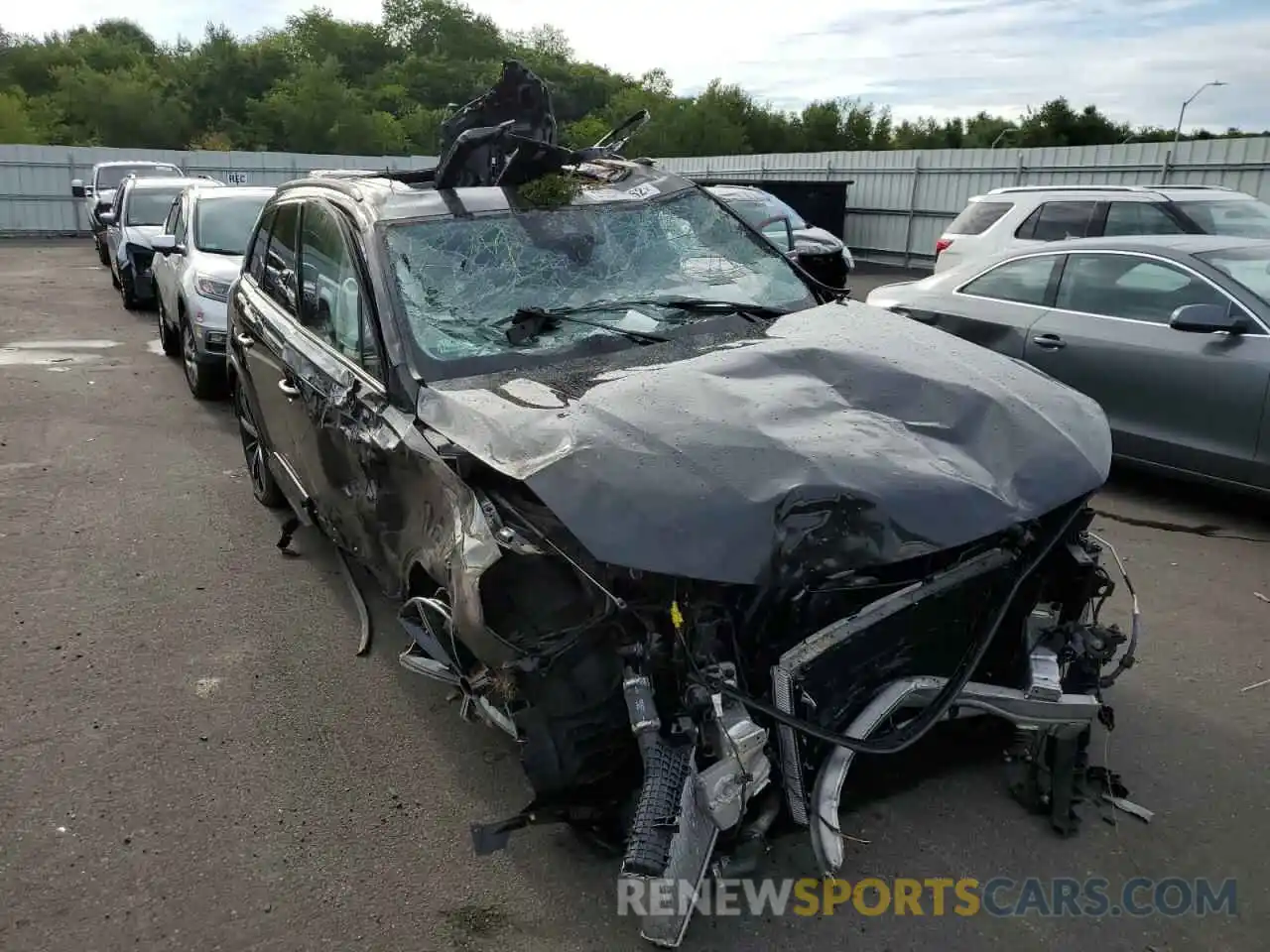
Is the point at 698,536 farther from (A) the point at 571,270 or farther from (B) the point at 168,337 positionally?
(B) the point at 168,337

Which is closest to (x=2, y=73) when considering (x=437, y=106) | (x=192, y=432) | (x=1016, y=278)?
(x=437, y=106)

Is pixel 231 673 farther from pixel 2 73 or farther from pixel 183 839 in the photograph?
pixel 2 73

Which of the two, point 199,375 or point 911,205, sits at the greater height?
point 911,205

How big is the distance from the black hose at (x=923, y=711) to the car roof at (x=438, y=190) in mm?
2394

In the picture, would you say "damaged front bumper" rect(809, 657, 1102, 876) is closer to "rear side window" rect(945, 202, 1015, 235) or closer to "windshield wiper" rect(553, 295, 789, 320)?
"windshield wiper" rect(553, 295, 789, 320)

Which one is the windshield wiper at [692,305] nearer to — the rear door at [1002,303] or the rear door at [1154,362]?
the rear door at [1154,362]

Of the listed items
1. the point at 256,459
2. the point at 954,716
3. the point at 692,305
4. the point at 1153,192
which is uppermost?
the point at 1153,192

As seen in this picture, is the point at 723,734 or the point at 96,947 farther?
the point at 96,947

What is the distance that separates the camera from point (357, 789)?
3.31 meters

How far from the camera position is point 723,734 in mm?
2467

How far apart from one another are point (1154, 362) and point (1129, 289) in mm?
603

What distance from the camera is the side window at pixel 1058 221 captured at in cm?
995

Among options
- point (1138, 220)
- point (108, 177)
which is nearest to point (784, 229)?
point (1138, 220)

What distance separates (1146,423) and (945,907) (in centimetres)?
396
